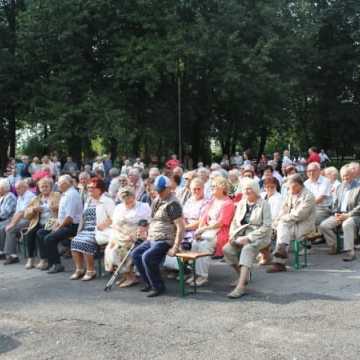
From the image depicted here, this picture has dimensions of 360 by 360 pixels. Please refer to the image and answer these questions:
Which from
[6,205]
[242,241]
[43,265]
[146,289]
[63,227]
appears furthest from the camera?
[6,205]

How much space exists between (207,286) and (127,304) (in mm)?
1177

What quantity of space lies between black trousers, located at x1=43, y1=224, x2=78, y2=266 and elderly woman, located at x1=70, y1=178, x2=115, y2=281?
39 cm

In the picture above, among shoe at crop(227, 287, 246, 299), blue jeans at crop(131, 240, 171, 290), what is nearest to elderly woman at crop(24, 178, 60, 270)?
blue jeans at crop(131, 240, 171, 290)

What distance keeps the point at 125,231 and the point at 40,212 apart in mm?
2282

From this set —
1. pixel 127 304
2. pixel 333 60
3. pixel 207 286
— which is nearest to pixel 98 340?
pixel 127 304

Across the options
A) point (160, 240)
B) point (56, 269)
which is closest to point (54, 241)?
point (56, 269)

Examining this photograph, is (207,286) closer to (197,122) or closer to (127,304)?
(127,304)

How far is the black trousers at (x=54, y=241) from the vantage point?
8281 mm

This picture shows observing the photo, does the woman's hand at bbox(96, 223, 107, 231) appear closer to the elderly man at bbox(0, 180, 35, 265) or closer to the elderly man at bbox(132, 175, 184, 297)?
the elderly man at bbox(132, 175, 184, 297)

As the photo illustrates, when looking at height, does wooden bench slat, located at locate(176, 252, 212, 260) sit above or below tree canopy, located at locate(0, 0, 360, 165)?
below

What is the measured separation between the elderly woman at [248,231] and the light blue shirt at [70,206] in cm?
265

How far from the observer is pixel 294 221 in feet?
25.1

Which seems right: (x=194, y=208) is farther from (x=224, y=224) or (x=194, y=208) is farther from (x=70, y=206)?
(x=70, y=206)

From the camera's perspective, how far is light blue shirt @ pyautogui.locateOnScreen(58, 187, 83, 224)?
8.38 meters
